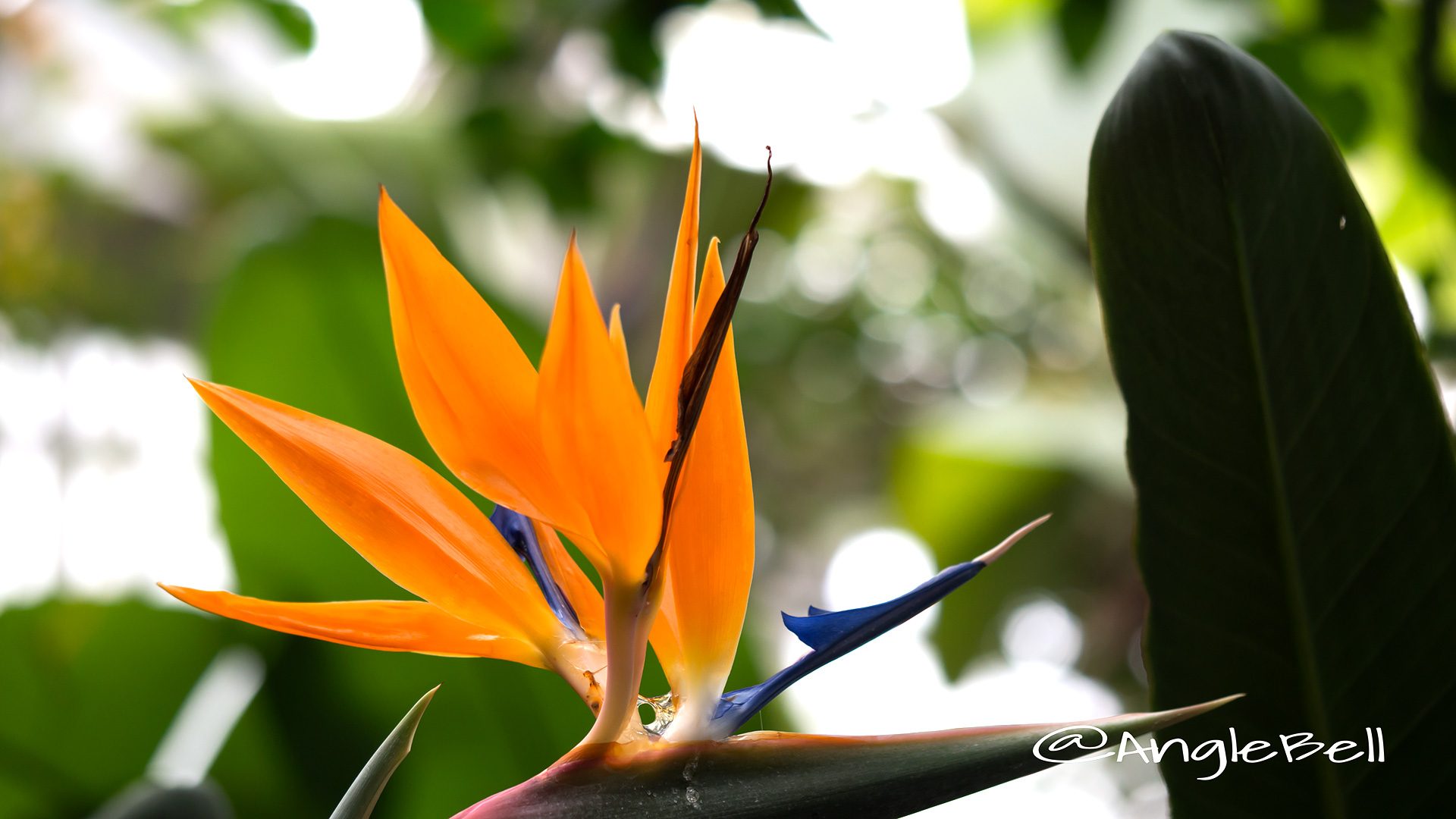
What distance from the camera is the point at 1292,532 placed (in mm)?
219

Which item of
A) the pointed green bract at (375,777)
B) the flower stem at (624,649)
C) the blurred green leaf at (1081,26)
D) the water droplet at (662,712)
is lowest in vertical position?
the water droplet at (662,712)

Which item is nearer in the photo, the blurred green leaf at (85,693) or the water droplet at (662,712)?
the water droplet at (662,712)

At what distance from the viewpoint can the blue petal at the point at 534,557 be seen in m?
0.23

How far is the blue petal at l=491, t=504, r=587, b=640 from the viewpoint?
0.23 m

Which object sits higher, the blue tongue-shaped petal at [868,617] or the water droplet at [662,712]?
the blue tongue-shaped petal at [868,617]

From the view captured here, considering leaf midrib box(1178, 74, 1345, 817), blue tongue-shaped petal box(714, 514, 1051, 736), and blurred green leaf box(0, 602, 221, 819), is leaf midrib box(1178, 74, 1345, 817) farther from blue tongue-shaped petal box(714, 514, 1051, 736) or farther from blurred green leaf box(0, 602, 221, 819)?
blurred green leaf box(0, 602, 221, 819)

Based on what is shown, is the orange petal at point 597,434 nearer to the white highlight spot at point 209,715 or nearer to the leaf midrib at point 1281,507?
the leaf midrib at point 1281,507

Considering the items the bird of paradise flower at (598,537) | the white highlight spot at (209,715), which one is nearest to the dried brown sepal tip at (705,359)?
the bird of paradise flower at (598,537)

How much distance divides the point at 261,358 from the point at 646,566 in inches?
16.4

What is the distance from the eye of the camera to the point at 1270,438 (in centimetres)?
22

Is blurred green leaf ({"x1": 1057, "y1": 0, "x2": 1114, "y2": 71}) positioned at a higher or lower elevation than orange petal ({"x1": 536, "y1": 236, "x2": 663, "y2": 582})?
higher

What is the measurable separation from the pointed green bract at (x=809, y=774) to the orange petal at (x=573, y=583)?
0.06 m

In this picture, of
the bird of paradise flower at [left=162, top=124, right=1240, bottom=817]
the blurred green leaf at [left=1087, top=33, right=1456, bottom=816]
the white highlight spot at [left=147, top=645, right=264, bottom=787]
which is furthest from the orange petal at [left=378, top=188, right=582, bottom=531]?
the white highlight spot at [left=147, top=645, right=264, bottom=787]

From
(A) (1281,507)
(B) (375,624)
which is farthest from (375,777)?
(A) (1281,507)
